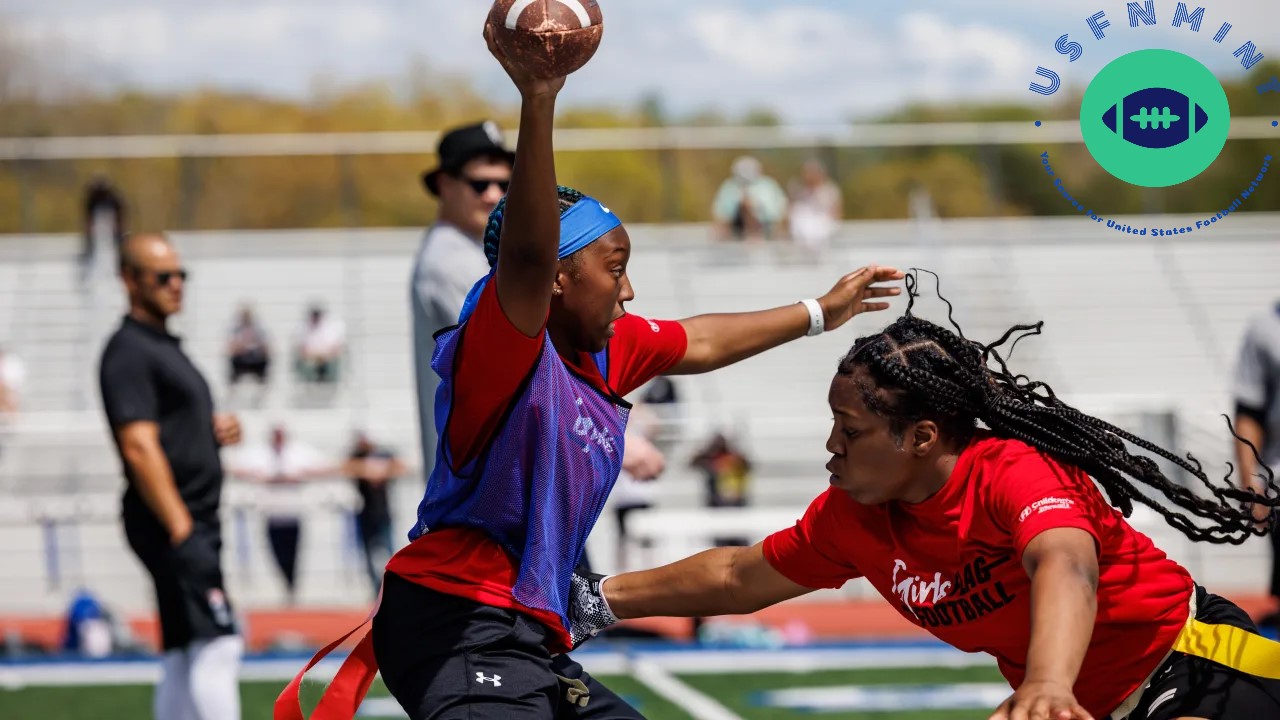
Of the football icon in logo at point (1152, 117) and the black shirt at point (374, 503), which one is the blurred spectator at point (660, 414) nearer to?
the black shirt at point (374, 503)

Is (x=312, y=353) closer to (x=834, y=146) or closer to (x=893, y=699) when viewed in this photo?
(x=834, y=146)

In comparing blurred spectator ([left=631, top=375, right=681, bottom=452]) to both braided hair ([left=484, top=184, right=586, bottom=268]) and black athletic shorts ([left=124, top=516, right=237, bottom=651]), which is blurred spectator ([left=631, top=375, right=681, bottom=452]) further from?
braided hair ([left=484, top=184, right=586, bottom=268])

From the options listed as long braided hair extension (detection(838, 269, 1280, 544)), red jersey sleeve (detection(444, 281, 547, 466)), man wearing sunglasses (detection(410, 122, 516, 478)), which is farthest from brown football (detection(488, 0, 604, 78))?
man wearing sunglasses (detection(410, 122, 516, 478))

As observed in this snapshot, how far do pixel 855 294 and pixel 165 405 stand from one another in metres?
2.85

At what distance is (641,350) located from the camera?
396 cm

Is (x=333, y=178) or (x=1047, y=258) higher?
(x=333, y=178)

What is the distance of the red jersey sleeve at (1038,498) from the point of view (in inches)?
119

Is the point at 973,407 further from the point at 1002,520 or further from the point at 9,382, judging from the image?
the point at 9,382

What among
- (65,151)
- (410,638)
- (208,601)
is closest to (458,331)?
(410,638)

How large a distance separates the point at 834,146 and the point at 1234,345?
5.91 meters

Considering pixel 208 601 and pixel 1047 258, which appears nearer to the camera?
pixel 208 601

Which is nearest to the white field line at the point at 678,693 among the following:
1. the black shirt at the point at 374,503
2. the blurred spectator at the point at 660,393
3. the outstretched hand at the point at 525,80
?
the black shirt at the point at 374,503

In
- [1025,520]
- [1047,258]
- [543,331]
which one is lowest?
[1025,520]

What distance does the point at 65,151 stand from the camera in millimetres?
19750
